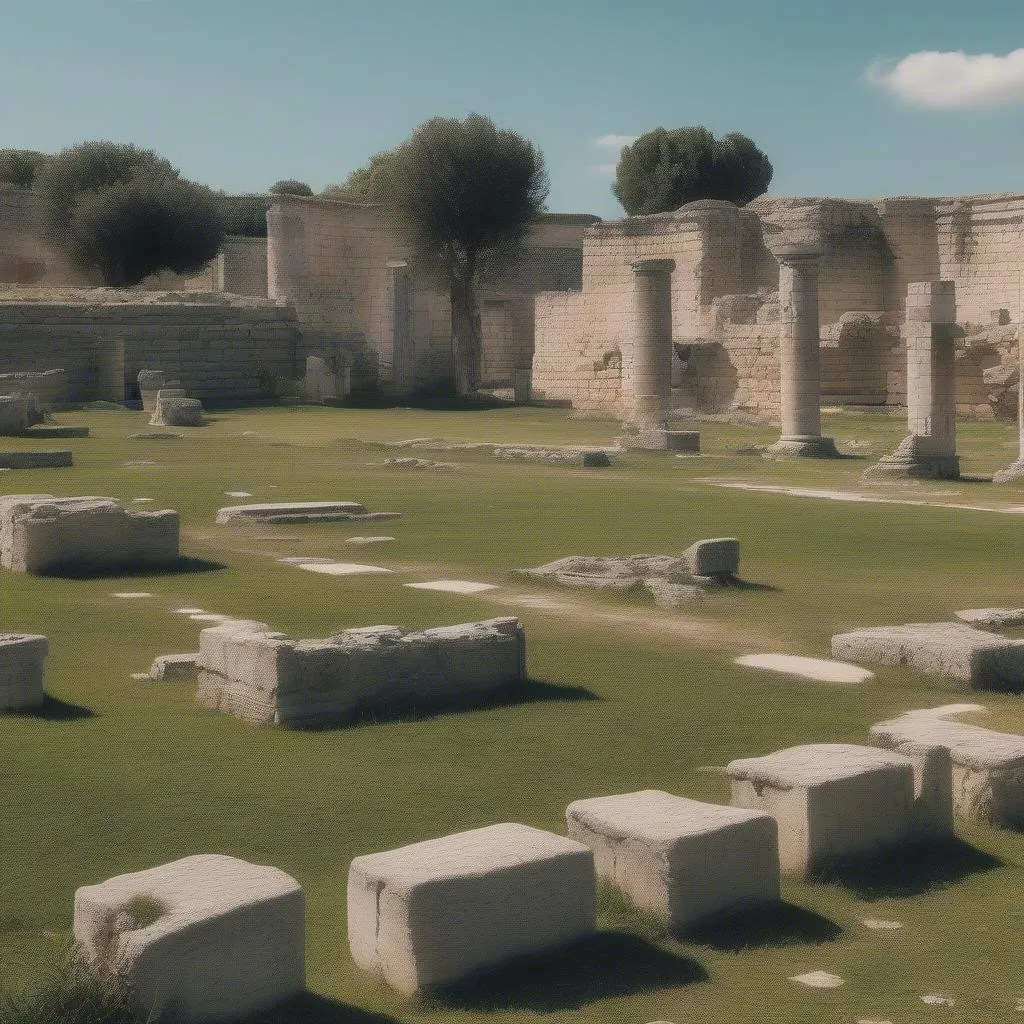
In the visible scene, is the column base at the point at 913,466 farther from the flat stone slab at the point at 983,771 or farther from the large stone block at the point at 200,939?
the large stone block at the point at 200,939

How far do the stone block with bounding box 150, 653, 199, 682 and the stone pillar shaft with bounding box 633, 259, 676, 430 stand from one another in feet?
71.3

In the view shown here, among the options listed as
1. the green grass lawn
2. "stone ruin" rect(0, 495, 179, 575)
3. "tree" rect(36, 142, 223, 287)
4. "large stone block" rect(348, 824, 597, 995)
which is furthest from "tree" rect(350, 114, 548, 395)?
"large stone block" rect(348, 824, 597, 995)

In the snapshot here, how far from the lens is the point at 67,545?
39.7 ft

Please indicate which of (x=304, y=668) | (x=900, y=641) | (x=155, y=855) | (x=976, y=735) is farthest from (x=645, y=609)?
(x=155, y=855)

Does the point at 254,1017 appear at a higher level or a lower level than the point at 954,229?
lower

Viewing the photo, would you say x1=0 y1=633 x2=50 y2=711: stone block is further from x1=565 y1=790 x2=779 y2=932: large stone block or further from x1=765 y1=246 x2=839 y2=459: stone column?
x1=765 y1=246 x2=839 y2=459: stone column

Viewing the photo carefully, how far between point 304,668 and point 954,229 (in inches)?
1330

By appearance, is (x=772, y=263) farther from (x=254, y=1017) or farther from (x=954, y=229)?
(x=254, y=1017)

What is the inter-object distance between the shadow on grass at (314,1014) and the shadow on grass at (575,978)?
0.17 m

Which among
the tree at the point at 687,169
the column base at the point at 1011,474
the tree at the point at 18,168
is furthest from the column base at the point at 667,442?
the tree at the point at 18,168

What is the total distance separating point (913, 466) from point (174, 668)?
14.1 metres

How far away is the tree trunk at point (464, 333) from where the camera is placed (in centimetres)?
4575

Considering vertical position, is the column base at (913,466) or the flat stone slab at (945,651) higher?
the column base at (913,466)

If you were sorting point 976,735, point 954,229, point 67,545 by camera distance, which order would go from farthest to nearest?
point 954,229 < point 67,545 < point 976,735
